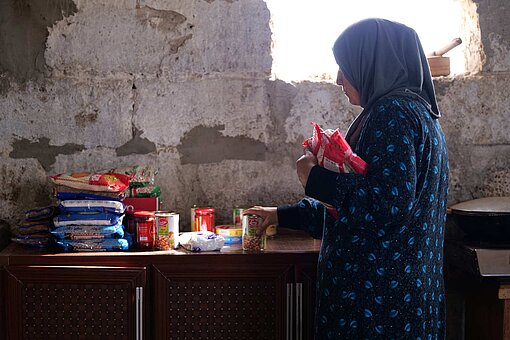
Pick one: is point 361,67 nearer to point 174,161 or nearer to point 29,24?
point 174,161

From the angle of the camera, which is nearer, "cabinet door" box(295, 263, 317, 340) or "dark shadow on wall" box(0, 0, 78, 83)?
"cabinet door" box(295, 263, 317, 340)

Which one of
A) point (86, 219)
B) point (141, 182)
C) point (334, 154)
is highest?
point (334, 154)

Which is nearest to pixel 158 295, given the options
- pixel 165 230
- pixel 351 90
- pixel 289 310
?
pixel 165 230

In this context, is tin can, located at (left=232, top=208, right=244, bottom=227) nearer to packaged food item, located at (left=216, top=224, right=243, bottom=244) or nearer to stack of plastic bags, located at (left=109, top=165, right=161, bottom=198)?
packaged food item, located at (left=216, top=224, right=243, bottom=244)

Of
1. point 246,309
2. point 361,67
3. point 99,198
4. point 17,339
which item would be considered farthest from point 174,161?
point 361,67

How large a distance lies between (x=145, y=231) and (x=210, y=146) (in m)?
0.53

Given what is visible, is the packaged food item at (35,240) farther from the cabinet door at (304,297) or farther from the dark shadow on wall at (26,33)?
the cabinet door at (304,297)

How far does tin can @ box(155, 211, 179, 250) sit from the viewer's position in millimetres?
2000

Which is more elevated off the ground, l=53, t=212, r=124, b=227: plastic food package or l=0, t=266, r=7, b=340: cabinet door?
l=53, t=212, r=124, b=227: plastic food package

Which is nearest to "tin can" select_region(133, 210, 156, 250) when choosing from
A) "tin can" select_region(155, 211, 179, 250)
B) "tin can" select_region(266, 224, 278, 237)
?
"tin can" select_region(155, 211, 179, 250)

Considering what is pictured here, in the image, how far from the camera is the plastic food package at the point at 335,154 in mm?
1473

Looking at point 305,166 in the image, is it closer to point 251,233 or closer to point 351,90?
point 351,90

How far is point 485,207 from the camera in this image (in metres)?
2.15

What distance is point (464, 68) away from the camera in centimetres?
256
